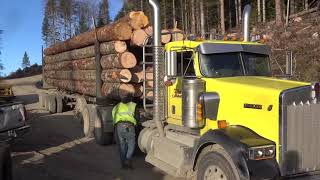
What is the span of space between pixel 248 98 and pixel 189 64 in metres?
1.76

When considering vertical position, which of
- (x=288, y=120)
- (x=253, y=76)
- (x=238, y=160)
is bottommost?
(x=238, y=160)

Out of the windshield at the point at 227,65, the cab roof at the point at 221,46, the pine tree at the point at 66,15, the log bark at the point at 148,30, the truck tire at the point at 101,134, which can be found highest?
the pine tree at the point at 66,15

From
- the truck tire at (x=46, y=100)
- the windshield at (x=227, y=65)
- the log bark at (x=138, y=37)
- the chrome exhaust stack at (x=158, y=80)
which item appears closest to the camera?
the windshield at (x=227, y=65)

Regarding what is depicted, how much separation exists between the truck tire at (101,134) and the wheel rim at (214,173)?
6625 mm

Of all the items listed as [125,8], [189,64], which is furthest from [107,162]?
[125,8]

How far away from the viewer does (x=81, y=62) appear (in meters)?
17.2

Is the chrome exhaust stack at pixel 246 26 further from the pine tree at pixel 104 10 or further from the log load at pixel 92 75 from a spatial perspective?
the pine tree at pixel 104 10

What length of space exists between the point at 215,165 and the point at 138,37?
5969 mm

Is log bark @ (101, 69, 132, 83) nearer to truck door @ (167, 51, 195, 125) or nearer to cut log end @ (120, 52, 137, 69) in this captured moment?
cut log end @ (120, 52, 137, 69)

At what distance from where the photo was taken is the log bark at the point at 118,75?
41.9 ft

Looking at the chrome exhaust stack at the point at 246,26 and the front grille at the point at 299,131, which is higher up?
the chrome exhaust stack at the point at 246,26

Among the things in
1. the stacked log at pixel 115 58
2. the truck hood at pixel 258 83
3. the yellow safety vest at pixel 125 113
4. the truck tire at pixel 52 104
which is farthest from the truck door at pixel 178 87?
the truck tire at pixel 52 104

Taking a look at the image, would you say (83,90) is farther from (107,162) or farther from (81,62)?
(107,162)

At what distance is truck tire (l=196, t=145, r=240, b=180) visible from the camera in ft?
23.1
